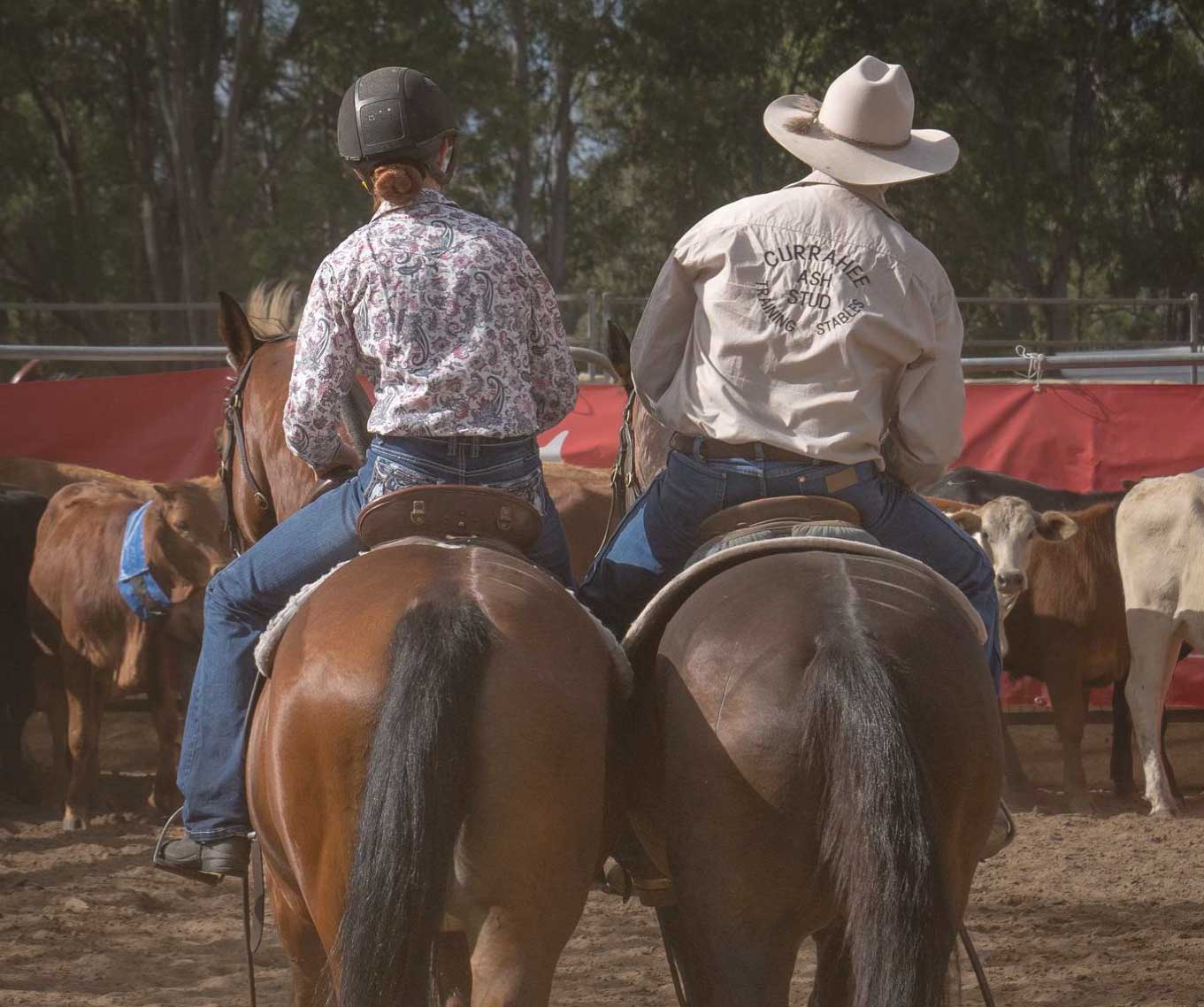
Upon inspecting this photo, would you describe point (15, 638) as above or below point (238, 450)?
below

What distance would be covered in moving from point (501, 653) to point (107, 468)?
7.61 m

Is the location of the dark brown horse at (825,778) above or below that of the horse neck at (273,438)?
below

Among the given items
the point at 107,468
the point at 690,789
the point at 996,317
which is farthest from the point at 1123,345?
the point at 690,789

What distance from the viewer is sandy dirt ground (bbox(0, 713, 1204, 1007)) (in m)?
5.26

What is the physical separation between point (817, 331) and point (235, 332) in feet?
6.14

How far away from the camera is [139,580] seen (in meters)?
7.67

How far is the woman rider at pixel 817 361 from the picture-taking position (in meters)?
3.25

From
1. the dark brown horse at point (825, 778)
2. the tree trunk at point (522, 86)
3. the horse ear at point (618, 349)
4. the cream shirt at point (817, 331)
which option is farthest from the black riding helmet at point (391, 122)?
the tree trunk at point (522, 86)

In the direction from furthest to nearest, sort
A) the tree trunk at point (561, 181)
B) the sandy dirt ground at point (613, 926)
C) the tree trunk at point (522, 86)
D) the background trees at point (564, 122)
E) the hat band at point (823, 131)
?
the tree trunk at point (561, 181) → the tree trunk at point (522, 86) → the background trees at point (564, 122) → the sandy dirt ground at point (613, 926) → the hat band at point (823, 131)

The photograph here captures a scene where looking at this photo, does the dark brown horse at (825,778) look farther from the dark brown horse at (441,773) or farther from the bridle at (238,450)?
the bridle at (238,450)

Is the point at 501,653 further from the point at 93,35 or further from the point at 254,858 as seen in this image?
the point at 93,35

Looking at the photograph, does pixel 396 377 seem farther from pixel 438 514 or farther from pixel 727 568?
pixel 727 568

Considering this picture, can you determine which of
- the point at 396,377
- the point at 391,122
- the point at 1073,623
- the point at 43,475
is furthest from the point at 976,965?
the point at 43,475

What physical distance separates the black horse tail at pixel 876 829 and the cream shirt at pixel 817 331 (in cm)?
76
